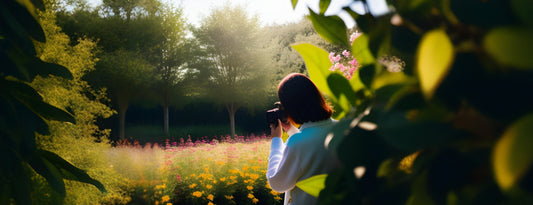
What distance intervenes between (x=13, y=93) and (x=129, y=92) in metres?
16.5

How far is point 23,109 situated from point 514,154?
3.08 ft

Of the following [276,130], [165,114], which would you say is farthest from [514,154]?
[165,114]

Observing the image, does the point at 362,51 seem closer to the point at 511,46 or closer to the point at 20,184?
the point at 511,46

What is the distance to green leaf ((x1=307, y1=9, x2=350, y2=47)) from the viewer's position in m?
0.49

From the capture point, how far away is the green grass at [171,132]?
17078 millimetres

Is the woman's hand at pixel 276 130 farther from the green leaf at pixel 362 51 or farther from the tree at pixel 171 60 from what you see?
the tree at pixel 171 60

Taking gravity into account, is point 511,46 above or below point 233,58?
below

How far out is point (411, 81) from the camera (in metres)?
0.26

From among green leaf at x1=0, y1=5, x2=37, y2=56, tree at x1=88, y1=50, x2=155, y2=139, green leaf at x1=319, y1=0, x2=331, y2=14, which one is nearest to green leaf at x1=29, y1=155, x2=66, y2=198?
green leaf at x1=0, y1=5, x2=37, y2=56

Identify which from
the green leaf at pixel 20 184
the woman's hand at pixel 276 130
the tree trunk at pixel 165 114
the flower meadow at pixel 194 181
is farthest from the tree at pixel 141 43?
the green leaf at pixel 20 184

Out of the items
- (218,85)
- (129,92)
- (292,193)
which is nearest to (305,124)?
(292,193)

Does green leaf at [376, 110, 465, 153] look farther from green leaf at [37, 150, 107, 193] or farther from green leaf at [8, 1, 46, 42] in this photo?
green leaf at [37, 150, 107, 193]

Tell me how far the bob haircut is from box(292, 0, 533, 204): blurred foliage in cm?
121

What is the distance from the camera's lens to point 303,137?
1.56 metres
